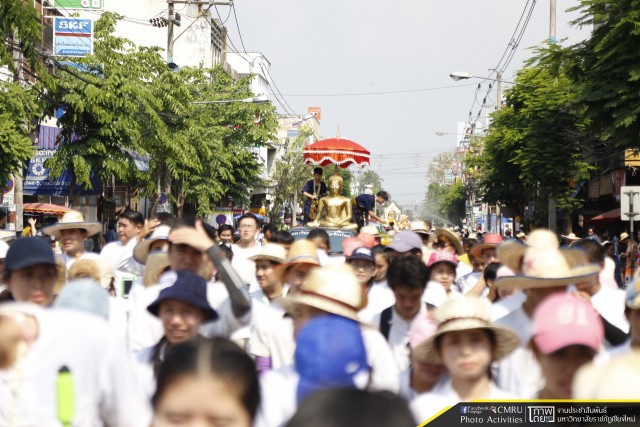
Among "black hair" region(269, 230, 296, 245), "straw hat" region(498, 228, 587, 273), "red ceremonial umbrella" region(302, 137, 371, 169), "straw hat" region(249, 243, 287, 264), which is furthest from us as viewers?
"red ceremonial umbrella" region(302, 137, 371, 169)

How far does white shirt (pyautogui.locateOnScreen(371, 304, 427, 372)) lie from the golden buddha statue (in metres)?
10.3

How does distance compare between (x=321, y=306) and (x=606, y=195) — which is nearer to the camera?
(x=321, y=306)

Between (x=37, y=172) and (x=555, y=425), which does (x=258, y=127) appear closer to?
(x=37, y=172)

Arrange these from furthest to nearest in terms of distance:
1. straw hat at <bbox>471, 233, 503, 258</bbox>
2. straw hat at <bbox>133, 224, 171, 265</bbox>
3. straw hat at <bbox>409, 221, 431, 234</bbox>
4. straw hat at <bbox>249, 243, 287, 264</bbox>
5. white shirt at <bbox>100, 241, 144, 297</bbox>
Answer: straw hat at <bbox>409, 221, 431, 234</bbox> < straw hat at <bbox>471, 233, 503, 258</bbox> < white shirt at <bbox>100, 241, 144, 297</bbox> < straw hat at <bbox>133, 224, 171, 265</bbox> < straw hat at <bbox>249, 243, 287, 264</bbox>

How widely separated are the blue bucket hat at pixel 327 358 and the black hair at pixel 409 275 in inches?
106

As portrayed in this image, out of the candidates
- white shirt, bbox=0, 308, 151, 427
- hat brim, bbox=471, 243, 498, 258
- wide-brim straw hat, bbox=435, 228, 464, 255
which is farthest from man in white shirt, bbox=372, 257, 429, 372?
wide-brim straw hat, bbox=435, 228, 464, 255

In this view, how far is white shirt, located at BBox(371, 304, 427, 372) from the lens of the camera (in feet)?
19.8

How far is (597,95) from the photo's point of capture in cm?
2136

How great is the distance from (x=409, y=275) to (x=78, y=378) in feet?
9.71

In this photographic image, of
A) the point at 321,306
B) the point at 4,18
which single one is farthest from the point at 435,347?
the point at 4,18

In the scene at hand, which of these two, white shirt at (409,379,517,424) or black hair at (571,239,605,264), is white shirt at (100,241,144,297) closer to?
black hair at (571,239,605,264)

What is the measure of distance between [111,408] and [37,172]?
32.2 m

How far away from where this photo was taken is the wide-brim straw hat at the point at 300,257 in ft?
22.1

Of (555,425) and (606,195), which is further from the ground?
(606,195)
